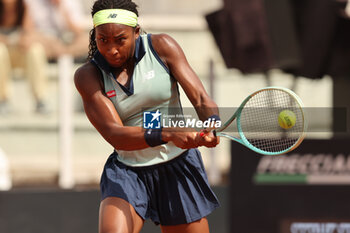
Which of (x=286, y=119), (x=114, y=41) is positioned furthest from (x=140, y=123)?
(x=286, y=119)

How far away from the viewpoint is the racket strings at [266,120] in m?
4.10

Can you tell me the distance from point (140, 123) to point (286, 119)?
0.73m

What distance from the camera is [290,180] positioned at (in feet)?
21.6

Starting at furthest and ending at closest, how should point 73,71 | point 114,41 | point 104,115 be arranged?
1. point 73,71
2. point 104,115
3. point 114,41

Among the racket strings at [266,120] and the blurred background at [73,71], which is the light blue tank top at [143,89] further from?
the blurred background at [73,71]

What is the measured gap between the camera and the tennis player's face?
364 cm

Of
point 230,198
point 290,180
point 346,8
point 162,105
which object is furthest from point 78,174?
point 162,105

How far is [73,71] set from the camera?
7105 mm

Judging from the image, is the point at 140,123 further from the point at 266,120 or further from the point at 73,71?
the point at 73,71

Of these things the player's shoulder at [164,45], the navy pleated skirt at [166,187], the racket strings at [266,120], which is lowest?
the navy pleated skirt at [166,187]

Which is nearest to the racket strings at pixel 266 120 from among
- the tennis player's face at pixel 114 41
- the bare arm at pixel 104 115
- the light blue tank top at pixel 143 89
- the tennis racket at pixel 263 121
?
the tennis racket at pixel 263 121

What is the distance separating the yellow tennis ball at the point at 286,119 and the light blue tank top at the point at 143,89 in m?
0.51

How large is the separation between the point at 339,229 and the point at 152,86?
10.7 ft

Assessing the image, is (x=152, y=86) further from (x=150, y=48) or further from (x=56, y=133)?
(x=56, y=133)
